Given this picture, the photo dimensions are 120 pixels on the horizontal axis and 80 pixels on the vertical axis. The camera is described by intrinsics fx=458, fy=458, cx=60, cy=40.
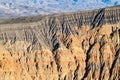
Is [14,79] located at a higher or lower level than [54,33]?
lower

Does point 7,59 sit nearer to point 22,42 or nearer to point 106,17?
point 22,42

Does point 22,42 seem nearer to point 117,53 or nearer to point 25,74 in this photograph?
point 25,74

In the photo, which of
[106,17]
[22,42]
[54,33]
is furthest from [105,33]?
[22,42]

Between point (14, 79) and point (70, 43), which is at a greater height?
point (70, 43)

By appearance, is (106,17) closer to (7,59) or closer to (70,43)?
(70,43)

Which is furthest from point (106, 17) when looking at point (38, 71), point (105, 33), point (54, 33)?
point (38, 71)
